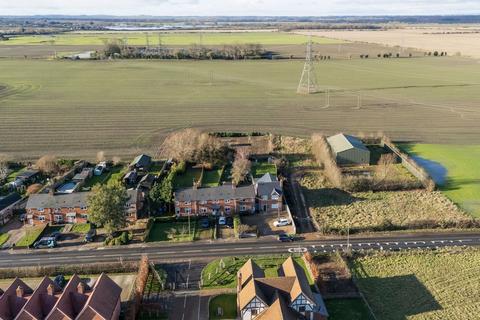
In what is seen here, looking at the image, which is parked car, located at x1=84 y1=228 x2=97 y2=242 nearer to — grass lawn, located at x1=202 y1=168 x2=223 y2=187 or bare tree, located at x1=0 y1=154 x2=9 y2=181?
grass lawn, located at x1=202 y1=168 x2=223 y2=187

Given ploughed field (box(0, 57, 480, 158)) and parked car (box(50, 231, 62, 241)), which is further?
ploughed field (box(0, 57, 480, 158))

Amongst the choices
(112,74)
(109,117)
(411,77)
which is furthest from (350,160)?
(112,74)

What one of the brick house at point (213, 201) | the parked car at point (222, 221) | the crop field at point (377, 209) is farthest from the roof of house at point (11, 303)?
the crop field at point (377, 209)

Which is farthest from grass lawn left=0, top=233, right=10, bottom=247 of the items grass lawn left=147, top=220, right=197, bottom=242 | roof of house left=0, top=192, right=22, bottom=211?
grass lawn left=147, top=220, right=197, bottom=242

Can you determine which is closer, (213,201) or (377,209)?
(213,201)

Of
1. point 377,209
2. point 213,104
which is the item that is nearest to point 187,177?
point 377,209

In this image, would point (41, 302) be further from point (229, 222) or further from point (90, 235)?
point (229, 222)

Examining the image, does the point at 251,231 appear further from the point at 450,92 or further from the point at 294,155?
the point at 450,92
